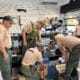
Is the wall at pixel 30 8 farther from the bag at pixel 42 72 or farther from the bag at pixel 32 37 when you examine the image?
the bag at pixel 42 72

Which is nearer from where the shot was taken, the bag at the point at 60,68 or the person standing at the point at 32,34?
the bag at the point at 60,68

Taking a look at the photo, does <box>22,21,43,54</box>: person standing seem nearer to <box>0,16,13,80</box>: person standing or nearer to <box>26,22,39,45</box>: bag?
<box>26,22,39,45</box>: bag

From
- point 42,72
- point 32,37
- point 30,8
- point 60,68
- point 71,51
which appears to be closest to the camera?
point 71,51

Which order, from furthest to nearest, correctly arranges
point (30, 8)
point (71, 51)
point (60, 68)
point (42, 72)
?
1. point (30, 8)
2. point (60, 68)
3. point (42, 72)
4. point (71, 51)

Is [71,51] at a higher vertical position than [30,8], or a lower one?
lower

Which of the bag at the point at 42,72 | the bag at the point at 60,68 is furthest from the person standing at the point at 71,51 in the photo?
the bag at the point at 42,72

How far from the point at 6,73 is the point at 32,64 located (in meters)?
0.54

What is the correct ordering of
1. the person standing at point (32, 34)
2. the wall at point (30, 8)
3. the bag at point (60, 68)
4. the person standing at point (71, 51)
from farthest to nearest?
the wall at point (30, 8)
the person standing at point (32, 34)
the bag at point (60, 68)
the person standing at point (71, 51)

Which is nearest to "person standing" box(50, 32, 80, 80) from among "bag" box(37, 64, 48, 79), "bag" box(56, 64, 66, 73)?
"bag" box(56, 64, 66, 73)

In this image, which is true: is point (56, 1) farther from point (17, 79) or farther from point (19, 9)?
point (17, 79)

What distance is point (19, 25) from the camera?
7.80 m

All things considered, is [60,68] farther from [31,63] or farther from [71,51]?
[31,63]

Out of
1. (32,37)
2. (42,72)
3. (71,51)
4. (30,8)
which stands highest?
(30,8)

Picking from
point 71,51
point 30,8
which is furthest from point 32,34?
point 30,8
